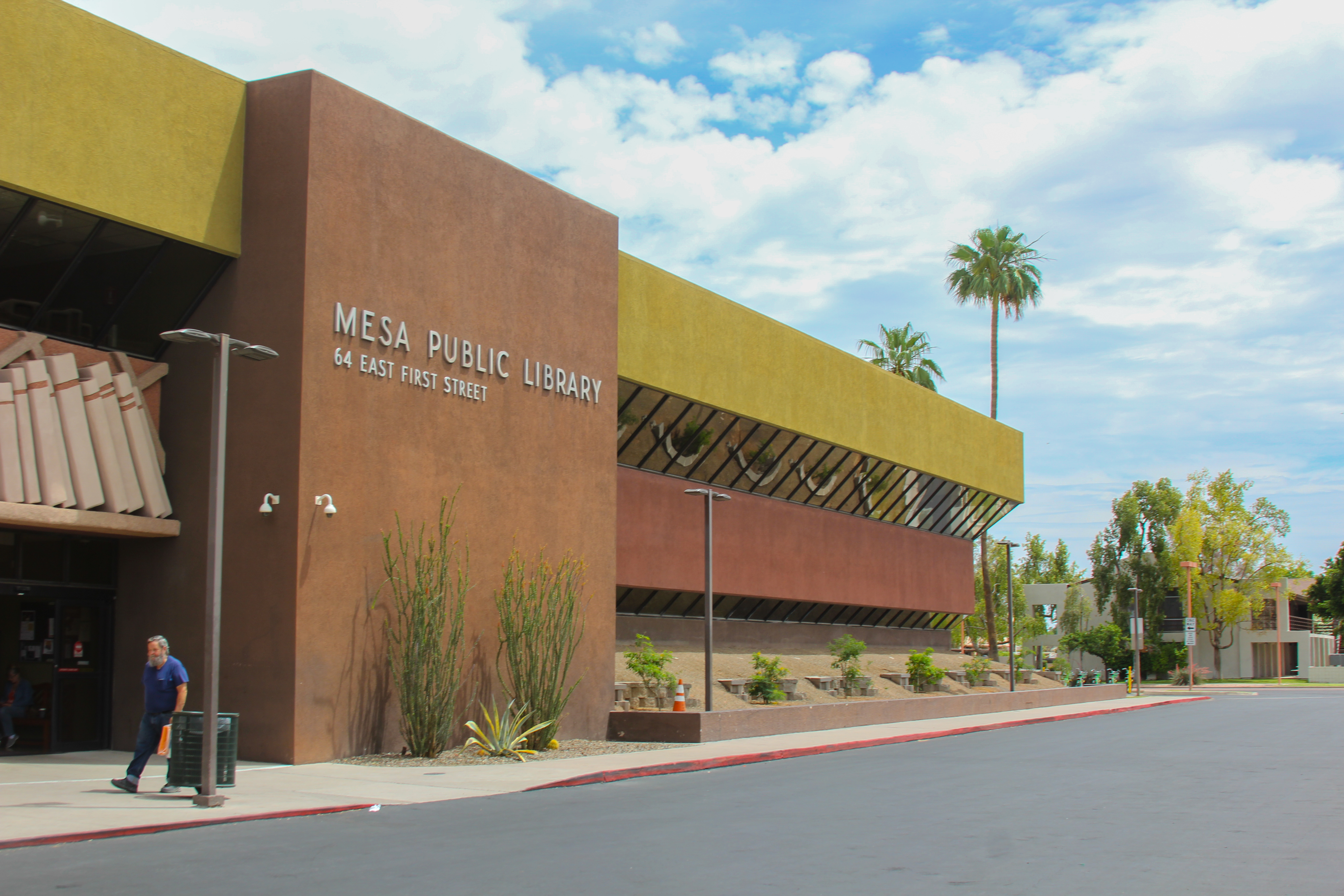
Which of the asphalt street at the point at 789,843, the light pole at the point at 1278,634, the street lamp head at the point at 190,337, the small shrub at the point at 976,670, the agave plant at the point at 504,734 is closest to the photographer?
the asphalt street at the point at 789,843

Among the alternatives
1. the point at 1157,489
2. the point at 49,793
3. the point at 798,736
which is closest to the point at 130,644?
the point at 49,793

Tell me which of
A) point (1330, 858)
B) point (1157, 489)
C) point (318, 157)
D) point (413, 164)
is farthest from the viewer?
A: point (1157, 489)

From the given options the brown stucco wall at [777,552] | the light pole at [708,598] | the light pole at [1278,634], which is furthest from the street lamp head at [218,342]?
the light pole at [1278,634]

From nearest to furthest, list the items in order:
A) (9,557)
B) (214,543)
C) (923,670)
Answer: (214,543), (9,557), (923,670)

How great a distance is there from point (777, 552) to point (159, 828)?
2477 centimetres

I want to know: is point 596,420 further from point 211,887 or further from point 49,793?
point 211,887

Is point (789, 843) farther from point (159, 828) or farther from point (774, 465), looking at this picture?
point (774, 465)

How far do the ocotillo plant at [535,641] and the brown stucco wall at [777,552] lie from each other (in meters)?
6.19

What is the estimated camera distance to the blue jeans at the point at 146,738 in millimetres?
14242

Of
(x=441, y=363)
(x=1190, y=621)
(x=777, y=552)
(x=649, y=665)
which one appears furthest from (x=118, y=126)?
(x=1190, y=621)

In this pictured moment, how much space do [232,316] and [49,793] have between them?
7816 millimetres

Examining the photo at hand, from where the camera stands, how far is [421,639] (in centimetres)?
1895

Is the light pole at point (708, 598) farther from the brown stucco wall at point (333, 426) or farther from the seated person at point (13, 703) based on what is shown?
the seated person at point (13, 703)

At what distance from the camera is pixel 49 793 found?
46.3 feet
